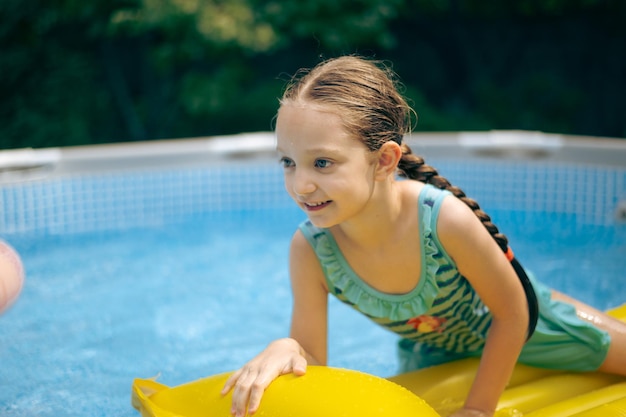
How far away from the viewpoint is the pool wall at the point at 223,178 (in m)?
6.10

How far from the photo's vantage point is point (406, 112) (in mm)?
2359

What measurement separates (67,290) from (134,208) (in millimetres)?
1786

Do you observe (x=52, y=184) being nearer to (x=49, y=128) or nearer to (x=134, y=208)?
(x=134, y=208)

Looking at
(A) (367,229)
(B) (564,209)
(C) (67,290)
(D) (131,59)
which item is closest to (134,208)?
(C) (67,290)

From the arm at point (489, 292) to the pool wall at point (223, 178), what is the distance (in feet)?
12.8

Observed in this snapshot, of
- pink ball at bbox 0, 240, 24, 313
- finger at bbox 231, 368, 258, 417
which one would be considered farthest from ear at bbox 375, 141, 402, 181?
pink ball at bbox 0, 240, 24, 313

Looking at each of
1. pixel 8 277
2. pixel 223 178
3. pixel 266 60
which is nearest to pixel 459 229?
pixel 8 277

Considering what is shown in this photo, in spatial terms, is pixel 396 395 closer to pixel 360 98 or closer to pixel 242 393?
pixel 242 393

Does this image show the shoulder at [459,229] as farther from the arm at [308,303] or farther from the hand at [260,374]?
the hand at [260,374]

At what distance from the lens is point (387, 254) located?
237 centimetres

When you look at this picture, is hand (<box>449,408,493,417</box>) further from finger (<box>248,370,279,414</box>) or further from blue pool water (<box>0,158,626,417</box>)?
blue pool water (<box>0,158,626,417</box>)

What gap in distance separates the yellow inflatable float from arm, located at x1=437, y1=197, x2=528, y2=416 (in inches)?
5.5

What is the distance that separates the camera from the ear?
222 cm

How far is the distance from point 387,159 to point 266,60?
11.3 metres
